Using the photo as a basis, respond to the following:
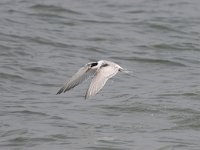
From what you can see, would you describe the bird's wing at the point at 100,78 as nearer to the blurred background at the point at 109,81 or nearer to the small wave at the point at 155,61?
the blurred background at the point at 109,81

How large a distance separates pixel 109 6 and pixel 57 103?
7500mm

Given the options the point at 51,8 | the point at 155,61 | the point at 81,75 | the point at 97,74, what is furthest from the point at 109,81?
the point at 51,8

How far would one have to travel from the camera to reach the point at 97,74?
30.8 ft

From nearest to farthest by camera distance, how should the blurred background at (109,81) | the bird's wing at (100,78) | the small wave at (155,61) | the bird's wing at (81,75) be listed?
1. the bird's wing at (100,78)
2. the bird's wing at (81,75)
3. the blurred background at (109,81)
4. the small wave at (155,61)

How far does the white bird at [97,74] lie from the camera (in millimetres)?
9133

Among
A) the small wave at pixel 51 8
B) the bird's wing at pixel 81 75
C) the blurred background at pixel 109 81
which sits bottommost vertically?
the blurred background at pixel 109 81

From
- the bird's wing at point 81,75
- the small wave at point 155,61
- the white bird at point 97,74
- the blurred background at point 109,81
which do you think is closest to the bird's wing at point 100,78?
the white bird at point 97,74

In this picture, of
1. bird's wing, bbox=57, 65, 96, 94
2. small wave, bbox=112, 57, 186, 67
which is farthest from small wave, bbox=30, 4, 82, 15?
bird's wing, bbox=57, 65, 96, 94

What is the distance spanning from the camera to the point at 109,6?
62.1 feet

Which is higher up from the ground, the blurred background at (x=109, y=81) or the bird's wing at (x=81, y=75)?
the bird's wing at (x=81, y=75)

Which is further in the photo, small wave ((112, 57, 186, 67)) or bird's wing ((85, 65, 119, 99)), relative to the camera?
small wave ((112, 57, 186, 67))

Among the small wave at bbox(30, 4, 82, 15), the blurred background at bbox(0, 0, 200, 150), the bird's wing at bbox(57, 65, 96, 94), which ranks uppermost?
the bird's wing at bbox(57, 65, 96, 94)

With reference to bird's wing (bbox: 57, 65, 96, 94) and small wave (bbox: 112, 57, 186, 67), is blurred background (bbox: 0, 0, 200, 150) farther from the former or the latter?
bird's wing (bbox: 57, 65, 96, 94)

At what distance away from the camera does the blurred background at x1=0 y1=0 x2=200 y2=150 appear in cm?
999
